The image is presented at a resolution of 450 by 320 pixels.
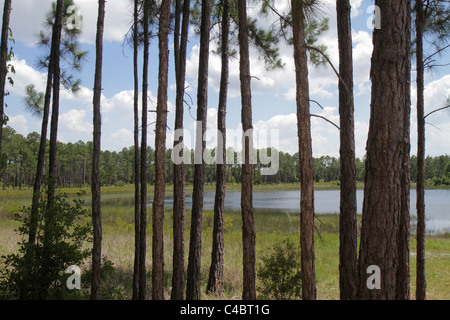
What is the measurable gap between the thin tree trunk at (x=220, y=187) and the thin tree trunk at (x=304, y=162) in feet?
9.29

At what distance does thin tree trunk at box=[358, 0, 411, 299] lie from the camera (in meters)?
3.52

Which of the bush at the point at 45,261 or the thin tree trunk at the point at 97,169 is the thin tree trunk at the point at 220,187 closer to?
the thin tree trunk at the point at 97,169

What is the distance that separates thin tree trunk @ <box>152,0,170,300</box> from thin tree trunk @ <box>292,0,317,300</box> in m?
2.29

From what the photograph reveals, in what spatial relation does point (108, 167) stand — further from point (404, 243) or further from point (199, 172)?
point (404, 243)

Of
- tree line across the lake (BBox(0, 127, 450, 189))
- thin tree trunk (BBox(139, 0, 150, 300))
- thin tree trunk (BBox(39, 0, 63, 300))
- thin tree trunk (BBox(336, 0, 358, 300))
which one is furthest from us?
tree line across the lake (BBox(0, 127, 450, 189))

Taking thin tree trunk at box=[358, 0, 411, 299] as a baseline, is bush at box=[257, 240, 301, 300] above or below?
below

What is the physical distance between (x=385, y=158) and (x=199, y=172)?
3.80 metres

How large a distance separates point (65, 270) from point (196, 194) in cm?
283

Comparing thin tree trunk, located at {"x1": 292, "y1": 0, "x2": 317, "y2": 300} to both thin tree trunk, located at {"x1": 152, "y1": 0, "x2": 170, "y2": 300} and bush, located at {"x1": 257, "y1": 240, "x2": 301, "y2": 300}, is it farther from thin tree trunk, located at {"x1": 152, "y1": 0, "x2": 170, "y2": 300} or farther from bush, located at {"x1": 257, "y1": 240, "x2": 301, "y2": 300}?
thin tree trunk, located at {"x1": 152, "y1": 0, "x2": 170, "y2": 300}

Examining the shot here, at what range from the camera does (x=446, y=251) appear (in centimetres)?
1233

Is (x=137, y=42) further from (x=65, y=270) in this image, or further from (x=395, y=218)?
(x=395, y=218)

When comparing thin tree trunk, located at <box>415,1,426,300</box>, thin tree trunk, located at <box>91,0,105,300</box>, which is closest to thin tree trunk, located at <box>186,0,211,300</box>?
thin tree trunk, located at <box>91,0,105,300</box>

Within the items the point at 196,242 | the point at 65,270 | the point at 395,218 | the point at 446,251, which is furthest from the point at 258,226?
the point at 395,218

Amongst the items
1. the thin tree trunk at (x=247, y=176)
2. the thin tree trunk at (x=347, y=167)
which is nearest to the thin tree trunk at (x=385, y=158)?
the thin tree trunk at (x=347, y=167)
